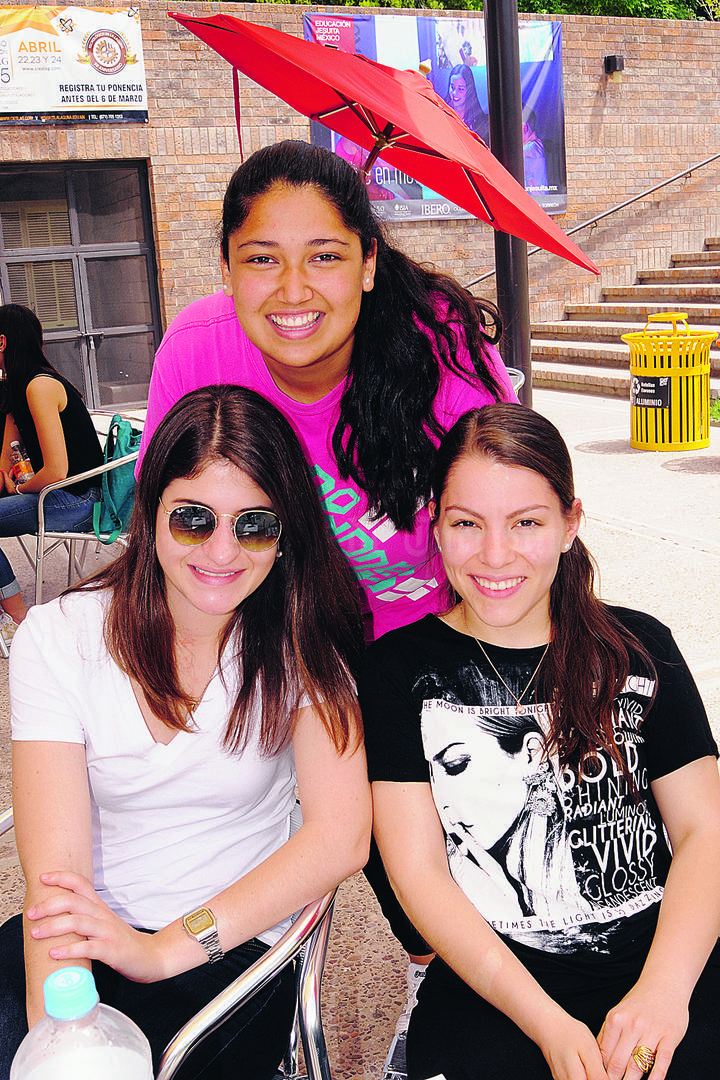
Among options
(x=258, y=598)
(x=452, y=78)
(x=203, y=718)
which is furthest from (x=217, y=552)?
(x=452, y=78)

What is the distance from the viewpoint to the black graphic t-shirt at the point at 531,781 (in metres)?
1.67

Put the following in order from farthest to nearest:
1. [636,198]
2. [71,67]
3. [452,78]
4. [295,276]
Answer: [636,198] < [452,78] < [71,67] < [295,276]

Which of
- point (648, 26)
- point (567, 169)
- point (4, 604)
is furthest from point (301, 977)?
point (648, 26)

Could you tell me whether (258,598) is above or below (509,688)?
above

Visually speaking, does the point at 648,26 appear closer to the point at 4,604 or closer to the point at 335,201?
the point at 4,604

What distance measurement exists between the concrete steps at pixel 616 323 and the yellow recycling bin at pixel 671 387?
5.82 ft

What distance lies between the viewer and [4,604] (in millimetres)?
5176

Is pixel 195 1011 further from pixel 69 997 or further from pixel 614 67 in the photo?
pixel 614 67

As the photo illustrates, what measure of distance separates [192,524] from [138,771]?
16.2 inches

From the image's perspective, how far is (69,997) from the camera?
1.04 m

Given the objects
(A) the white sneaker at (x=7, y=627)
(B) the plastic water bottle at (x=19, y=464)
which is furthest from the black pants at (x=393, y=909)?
(B) the plastic water bottle at (x=19, y=464)

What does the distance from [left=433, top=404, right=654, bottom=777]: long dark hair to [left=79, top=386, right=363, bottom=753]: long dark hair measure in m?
0.29

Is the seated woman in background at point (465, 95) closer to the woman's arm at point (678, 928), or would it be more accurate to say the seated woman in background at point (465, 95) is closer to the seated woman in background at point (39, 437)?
the seated woman in background at point (39, 437)

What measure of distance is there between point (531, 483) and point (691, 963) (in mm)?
792
